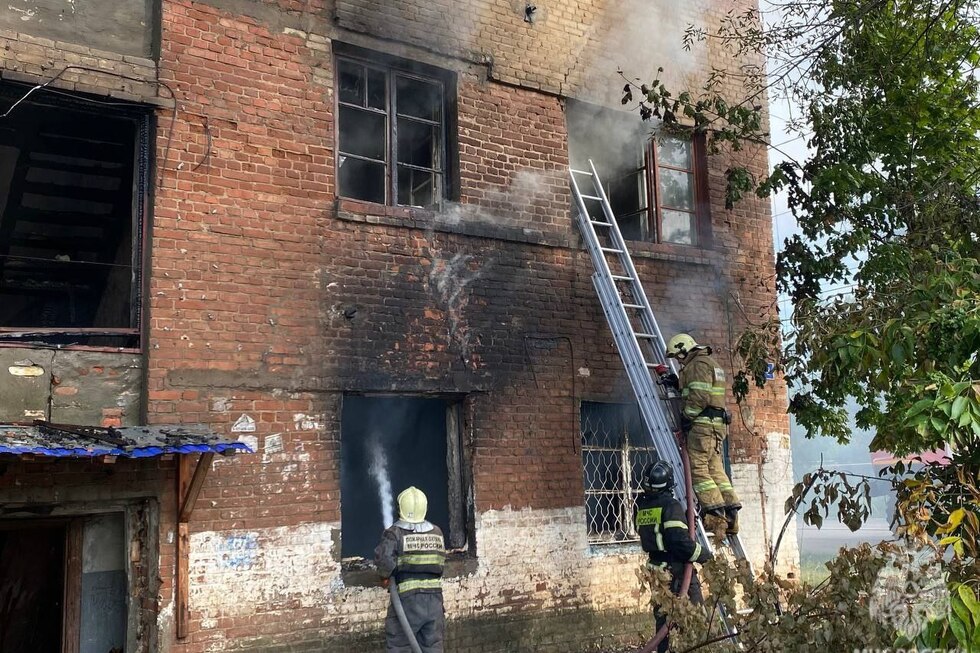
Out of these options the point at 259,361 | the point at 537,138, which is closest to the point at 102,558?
the point at 259,361

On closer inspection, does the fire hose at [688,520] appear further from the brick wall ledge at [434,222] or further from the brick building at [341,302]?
the brick wall ledge at [434,222]

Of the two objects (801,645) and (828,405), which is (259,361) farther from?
(828,405)

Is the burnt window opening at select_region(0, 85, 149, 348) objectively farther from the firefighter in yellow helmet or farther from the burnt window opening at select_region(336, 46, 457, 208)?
the firefighter in yellow helmet

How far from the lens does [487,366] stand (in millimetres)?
7781

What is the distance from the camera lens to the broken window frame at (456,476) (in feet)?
24.6

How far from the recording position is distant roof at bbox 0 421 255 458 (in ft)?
16.0

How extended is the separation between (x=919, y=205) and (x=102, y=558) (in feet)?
24.5

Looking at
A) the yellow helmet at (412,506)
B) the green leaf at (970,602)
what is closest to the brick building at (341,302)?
the yellow helmet at (412,506)

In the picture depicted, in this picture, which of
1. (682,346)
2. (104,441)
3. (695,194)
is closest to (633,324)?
(682,346)

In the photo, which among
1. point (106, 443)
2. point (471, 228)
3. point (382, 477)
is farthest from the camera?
point (471, 228)

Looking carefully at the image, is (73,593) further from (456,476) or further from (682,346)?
(682,346)

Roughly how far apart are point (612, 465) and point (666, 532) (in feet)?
6.29

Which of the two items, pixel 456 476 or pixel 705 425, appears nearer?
pixel 705 425

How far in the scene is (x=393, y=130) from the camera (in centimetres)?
786
